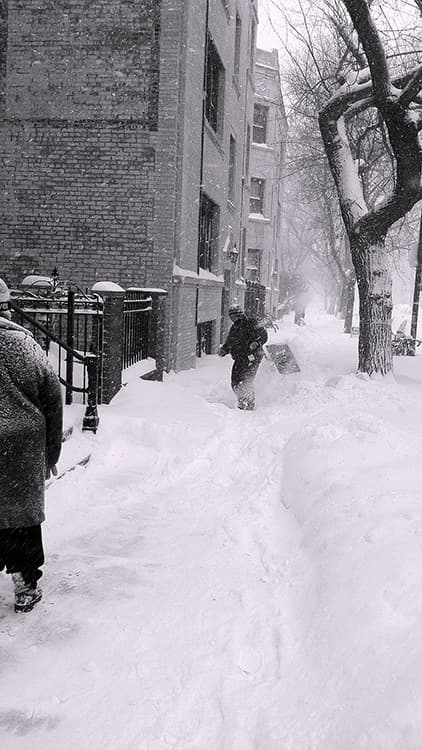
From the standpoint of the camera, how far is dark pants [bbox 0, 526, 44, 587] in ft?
11.7

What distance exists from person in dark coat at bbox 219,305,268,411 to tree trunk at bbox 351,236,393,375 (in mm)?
2584

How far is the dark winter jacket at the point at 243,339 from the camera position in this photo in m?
10.4

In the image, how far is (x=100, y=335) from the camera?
8.12 metres

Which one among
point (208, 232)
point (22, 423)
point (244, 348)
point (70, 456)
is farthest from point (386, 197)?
point (22, 423)

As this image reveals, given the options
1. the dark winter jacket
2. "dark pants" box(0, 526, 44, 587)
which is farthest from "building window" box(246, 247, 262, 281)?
"dark pants" box(0, 526, 44, 587)

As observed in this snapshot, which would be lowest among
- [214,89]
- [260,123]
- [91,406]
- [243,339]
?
[91,406]

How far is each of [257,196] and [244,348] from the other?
23.0 meters

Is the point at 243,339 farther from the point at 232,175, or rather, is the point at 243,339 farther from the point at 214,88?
the point at 232,175

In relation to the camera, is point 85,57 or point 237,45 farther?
point 237,45

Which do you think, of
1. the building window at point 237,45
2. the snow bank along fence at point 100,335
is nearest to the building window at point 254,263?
the building window at point 237,45

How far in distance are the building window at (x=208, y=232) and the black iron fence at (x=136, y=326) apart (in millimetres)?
4340

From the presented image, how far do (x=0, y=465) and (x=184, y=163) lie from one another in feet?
30.9

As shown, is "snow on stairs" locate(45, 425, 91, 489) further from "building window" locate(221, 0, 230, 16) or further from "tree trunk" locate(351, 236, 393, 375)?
"building window" locate(221, 0, 230, 16)

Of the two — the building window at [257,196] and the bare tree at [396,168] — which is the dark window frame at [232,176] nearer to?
the bare tree at [396,168]
